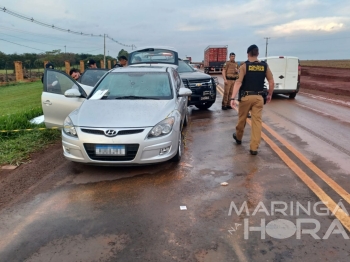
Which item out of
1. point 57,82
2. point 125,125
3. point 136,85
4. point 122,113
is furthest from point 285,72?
point 125,125

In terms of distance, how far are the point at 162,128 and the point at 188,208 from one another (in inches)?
57.2

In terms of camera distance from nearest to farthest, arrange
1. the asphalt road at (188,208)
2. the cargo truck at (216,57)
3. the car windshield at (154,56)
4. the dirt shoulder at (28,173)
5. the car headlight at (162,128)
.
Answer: the asphalt road at (188,208)
the dirt shoulder at (28,173)
the car headlight at (162,128)
the car windshield at (154,56)
the cargo truck at (216,57)

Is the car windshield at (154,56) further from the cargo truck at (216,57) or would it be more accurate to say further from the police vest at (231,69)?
the cargo truck at (216,57)

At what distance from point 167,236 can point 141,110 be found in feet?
7.82

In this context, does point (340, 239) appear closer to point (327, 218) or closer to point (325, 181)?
point (327, 218)

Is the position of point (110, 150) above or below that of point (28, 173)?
above

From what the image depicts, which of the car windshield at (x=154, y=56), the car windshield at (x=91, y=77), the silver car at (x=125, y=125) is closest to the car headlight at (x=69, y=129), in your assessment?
the silver car at (x=125, y=125)

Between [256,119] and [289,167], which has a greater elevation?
[256,119]

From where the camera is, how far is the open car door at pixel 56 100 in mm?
6426

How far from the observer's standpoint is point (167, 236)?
3.17 m

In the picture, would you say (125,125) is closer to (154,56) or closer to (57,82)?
(57,82)

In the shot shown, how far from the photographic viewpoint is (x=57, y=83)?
655 centimetres

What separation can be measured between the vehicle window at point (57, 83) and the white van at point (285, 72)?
396 inches

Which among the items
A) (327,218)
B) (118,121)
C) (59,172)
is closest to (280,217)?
(327,218)
